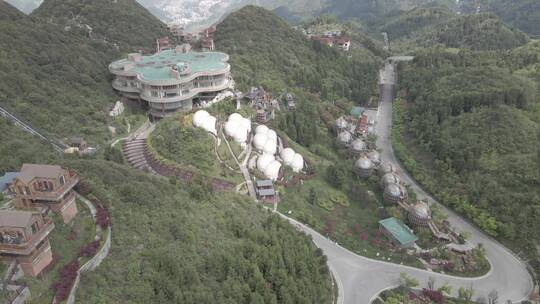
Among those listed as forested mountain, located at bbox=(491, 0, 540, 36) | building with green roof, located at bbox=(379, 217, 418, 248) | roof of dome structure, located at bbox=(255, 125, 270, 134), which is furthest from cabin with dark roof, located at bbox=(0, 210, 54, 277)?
forested mountain, located at bbox=(491, 0, 540, 36)

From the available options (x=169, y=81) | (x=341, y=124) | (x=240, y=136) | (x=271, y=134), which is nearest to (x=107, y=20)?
(x=169, y=81)

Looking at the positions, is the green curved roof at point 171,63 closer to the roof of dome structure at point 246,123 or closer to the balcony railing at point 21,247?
the roof of dome structure at point 246,123

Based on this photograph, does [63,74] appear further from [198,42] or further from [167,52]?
[198,42]

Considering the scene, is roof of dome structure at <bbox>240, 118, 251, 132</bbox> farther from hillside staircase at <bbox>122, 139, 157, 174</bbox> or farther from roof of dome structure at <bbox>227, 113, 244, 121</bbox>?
hillside staircase at <bbox>122, 139, 157, 174</bbox>

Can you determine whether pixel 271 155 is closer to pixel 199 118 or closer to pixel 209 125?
pixel 209 125

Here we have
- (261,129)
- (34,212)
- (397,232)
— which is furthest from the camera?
(261,129)

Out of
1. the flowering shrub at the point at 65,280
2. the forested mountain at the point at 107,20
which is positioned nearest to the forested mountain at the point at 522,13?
the forested mountain at the point at 107,20

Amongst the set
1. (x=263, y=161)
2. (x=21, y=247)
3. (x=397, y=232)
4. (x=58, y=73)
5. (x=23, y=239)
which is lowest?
(x=397, y=232)

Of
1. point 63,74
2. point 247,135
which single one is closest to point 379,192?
point 247,135

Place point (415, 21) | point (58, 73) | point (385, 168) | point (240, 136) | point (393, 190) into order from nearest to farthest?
1. point (393, 190)
2. point (240, 136)
3. point (385, 168)
4. point (58, 73)
5. point (415, 21)
